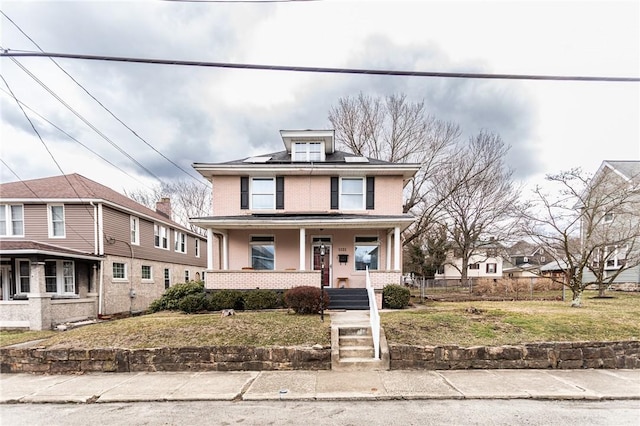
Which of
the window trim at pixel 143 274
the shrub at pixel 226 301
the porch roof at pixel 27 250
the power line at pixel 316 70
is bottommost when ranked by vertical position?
the window trim at pixel 143 274

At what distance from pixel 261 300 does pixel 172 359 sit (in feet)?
14.1

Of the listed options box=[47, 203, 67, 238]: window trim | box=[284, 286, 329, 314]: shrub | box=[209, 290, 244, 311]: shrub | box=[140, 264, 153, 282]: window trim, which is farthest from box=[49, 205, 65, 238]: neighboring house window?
box=[284, 286, 329, 314]: shrub

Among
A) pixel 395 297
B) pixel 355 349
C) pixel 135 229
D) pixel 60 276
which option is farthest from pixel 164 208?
pixel 355 349

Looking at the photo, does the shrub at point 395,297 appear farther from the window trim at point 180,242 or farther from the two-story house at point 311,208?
the window trim at point 180,242

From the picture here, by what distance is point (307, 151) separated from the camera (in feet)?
46.7

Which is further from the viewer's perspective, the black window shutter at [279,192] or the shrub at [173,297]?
the black window shutter at [279,192]

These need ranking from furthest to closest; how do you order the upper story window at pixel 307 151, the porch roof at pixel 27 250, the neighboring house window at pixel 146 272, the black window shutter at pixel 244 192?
the neighboring house window at pixel 146 272 < the upper story window at pixel 307 151 < the black window shutter at pixel 244 192 < the porch roof at pixel 27 250

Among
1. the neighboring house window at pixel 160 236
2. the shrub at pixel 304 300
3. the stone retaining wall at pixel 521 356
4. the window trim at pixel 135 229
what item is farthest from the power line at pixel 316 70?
the neighboring house window at pixel 160 236

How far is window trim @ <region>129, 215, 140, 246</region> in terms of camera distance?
1555 cm

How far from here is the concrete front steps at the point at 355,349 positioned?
5.87 metres

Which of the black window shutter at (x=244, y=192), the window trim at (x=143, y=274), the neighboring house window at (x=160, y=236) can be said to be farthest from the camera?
the neighboring house window at (x=160, y=236)

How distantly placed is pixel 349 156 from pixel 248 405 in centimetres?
1232

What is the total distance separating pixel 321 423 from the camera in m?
3.90

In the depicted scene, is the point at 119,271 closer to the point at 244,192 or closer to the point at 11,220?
the point at 11,220
